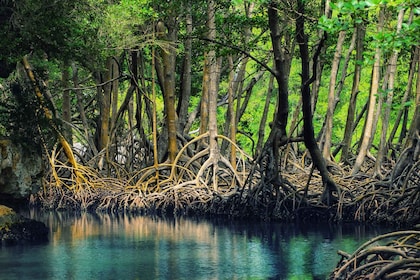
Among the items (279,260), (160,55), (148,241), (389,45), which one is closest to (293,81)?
(160,55)

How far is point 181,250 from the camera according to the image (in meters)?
13.7

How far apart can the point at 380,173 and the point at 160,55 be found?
6.98 meters

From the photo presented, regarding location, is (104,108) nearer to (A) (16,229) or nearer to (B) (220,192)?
(B) (220,192)

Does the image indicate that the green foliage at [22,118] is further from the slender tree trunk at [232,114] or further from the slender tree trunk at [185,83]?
the slender tree trunk at [232,114]

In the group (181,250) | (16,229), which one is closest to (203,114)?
(16,229)

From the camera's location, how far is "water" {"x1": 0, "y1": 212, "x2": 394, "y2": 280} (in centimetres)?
1152

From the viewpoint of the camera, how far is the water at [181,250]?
11523 mm

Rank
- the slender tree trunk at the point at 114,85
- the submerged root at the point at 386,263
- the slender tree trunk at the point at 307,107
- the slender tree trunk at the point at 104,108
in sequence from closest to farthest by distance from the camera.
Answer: the submerged root at the point at 386,263
the slender tree trunk at the point at 307,107
the slender tree trunk at the point at 114,85
the slender tree trunk at the point at 104,108

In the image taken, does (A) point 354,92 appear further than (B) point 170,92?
Yes

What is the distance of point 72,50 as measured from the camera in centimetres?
1452

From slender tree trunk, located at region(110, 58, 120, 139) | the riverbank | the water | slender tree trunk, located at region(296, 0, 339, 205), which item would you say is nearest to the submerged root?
the water

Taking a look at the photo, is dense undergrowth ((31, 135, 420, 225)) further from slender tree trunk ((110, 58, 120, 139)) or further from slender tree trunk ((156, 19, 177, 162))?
slender tree trunk ((110, 58, 120, 139))

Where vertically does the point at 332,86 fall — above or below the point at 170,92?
below

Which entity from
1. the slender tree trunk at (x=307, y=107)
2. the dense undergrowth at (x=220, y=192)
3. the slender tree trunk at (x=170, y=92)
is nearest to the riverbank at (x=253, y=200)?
the dense undergrowth at (x=220, y=192)
